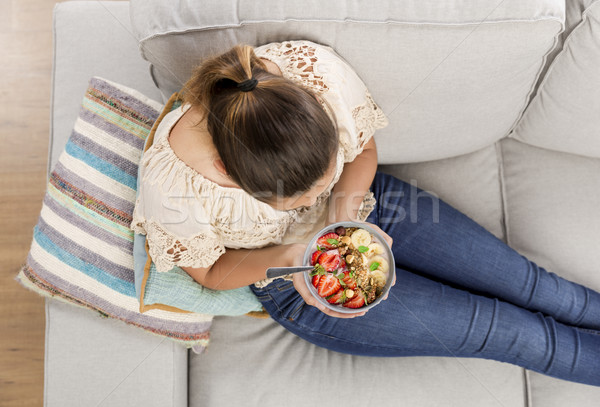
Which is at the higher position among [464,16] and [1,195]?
[464,16]

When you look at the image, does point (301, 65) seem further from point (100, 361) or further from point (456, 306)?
point (100, 361)

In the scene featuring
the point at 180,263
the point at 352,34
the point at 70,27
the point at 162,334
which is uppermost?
the point at 352,34

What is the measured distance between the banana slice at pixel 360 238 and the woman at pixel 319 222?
0.36ft

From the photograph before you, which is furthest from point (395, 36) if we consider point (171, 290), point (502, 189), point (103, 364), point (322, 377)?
point (103, 364)

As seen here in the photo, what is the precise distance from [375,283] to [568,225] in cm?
74

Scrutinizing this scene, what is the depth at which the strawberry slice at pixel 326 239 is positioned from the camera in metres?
0.85

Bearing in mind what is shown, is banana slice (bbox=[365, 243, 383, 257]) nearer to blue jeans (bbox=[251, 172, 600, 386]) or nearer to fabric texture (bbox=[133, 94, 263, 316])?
blue jeans (bbox=[251, 172, 600, 386])

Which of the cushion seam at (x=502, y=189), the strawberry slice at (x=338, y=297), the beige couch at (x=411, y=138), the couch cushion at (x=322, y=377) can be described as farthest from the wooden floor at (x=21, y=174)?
the cushion seam at (x=502, y=189)

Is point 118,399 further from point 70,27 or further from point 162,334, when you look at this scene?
point 70,27

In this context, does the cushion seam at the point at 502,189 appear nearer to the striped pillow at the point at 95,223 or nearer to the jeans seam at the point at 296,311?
the jeans seam at the point at 296,311

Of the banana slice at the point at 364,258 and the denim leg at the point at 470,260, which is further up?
the banana slice at the point at 364,258

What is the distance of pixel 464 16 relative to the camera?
0.93m

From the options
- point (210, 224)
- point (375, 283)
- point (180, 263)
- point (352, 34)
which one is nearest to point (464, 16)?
point (352, 34)

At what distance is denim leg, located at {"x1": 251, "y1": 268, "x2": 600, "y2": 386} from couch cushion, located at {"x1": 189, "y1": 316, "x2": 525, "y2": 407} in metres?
0.06
